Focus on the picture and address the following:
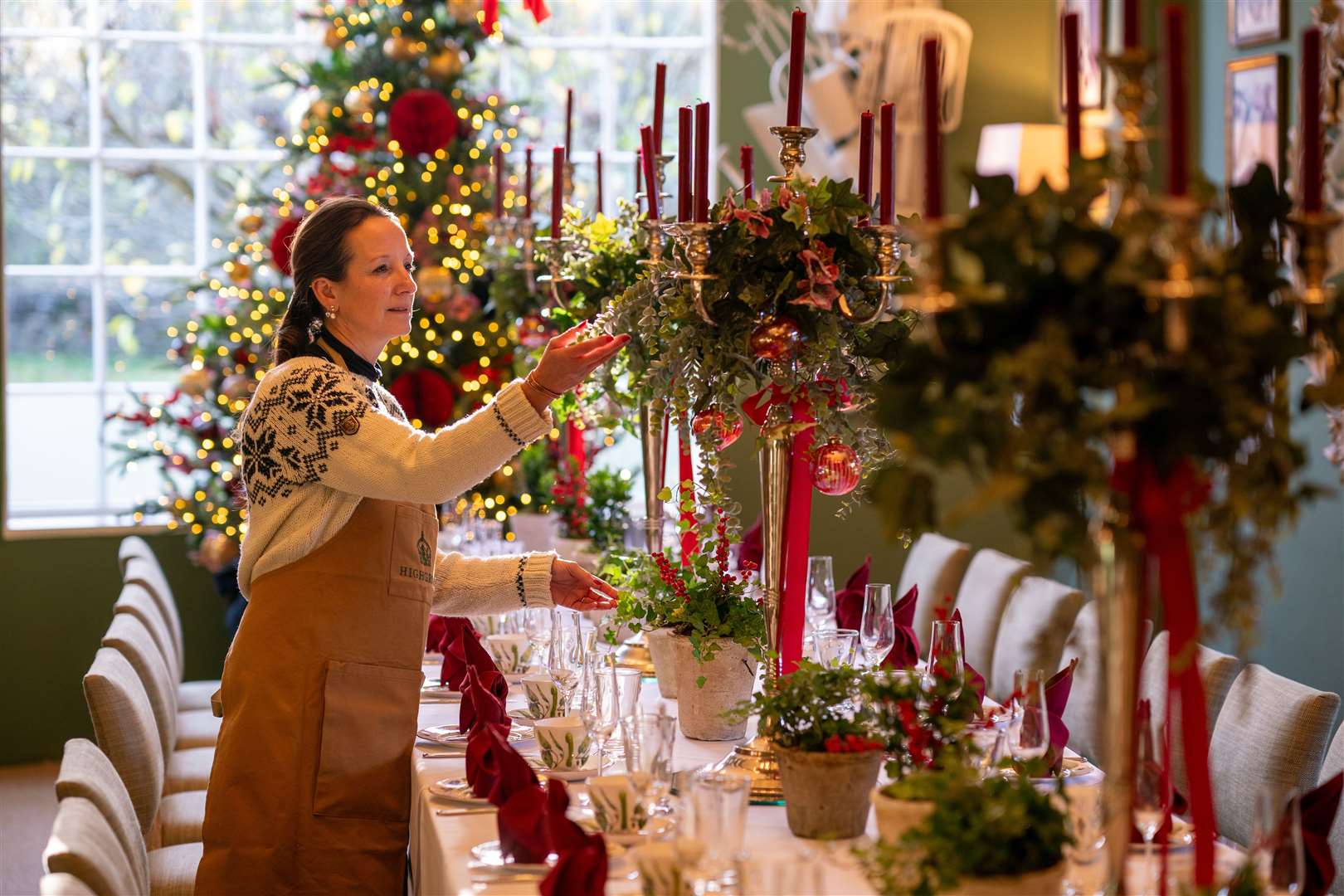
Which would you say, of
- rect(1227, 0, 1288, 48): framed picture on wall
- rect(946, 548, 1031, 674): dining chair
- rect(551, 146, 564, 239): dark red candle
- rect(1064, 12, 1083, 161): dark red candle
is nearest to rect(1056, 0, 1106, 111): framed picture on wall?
rect(1227, 0, 1288, 48): framed picture on wall

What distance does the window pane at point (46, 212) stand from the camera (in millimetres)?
5344

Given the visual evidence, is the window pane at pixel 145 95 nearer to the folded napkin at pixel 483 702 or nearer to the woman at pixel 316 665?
the woman at pixel 316 665

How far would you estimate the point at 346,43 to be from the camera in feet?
16.4

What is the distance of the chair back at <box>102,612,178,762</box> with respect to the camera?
9.87 ft

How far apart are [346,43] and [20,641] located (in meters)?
2.43

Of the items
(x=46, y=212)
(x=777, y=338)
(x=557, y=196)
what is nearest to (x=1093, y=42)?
(x=557, y=196)

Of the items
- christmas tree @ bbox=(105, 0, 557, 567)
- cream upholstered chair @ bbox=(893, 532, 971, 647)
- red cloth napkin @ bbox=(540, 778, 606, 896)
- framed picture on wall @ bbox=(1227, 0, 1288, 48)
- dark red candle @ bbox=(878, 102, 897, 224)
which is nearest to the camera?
red cloth napkin @ bbox=(540, 778, 606, 896)

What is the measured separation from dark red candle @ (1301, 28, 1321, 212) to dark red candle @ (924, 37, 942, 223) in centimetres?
33

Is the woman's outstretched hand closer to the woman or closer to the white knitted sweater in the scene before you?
the woman

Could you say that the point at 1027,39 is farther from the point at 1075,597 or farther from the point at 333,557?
the point at 333,557

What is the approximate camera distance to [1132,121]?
119cm

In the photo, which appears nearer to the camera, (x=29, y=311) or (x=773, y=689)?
(x=773, y=689)

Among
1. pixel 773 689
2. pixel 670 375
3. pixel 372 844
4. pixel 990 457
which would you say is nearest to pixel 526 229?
pixel 670 375

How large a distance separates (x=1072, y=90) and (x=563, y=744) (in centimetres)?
127
